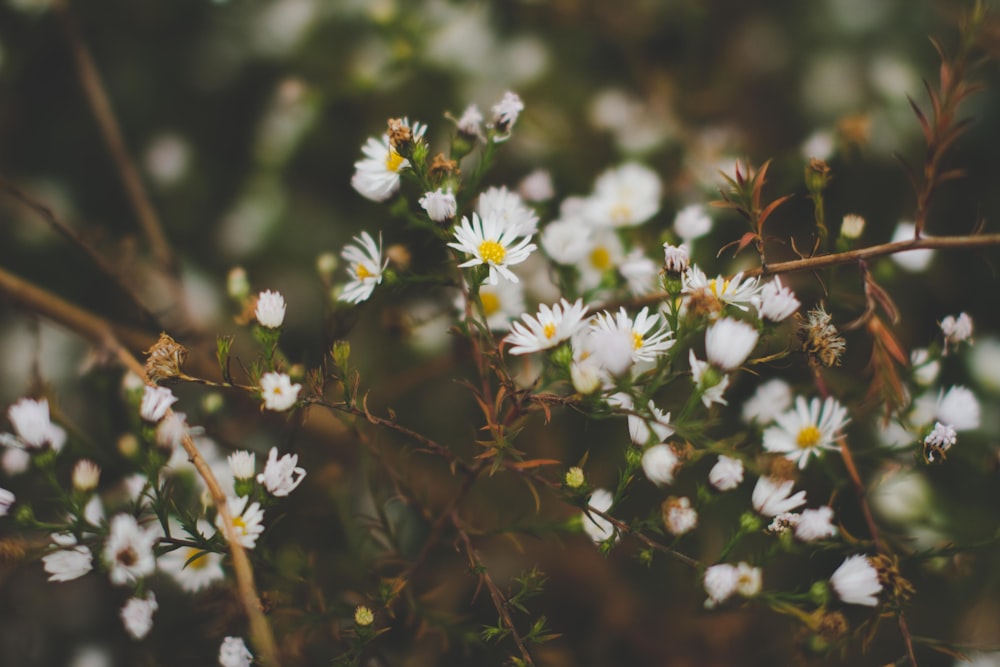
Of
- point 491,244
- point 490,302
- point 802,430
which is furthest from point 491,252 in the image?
point 802,430

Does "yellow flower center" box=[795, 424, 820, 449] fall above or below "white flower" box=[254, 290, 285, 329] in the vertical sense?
below

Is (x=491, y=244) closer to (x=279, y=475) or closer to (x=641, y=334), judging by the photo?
(x=641, y=334)

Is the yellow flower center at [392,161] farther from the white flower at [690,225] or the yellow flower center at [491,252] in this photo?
the white flower at [690,225]

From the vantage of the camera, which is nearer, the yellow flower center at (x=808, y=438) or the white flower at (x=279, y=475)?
the white flower at (x=279, y=475)

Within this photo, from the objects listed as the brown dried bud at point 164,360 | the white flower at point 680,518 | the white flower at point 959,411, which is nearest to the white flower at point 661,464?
the white flower at point 680,518

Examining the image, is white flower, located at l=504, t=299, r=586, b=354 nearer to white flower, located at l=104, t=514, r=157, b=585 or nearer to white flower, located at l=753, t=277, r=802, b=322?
white flower, located at l=753, t=277, r=802, b=322

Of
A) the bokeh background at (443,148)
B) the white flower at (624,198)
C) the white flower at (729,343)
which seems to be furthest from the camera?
the bokeh background at (443,148)

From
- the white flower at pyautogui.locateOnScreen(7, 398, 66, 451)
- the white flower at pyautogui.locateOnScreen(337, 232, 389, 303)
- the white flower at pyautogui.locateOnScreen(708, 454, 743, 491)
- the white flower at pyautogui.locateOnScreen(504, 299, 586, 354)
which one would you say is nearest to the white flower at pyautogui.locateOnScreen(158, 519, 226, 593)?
the white flower at pyautogui.locateOnScreen(7, 398, 66, 451)
